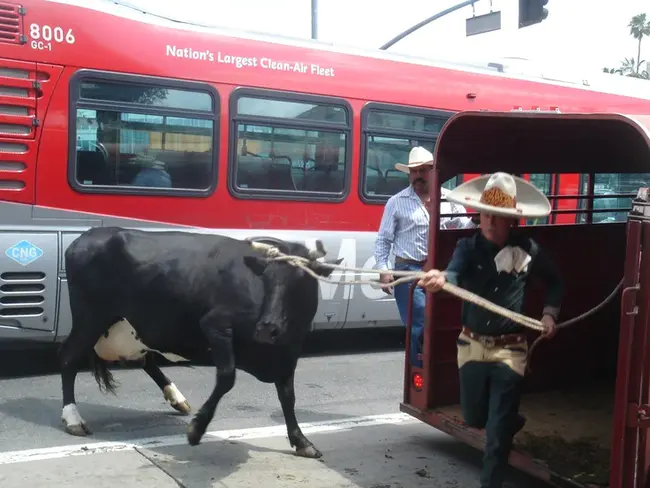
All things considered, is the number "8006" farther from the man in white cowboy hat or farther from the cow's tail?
the man in white cowboy hat

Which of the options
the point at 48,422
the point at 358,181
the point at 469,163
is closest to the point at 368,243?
the point at 358,181

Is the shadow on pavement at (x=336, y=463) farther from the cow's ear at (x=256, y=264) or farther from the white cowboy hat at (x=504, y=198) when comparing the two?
the white cowboy hat at (x=504, y=198)

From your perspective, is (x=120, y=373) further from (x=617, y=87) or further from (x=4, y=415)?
(x=617, y=87)

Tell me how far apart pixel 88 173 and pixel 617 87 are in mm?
7274

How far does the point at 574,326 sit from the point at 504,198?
2.49 meters

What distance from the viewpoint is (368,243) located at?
8594mm

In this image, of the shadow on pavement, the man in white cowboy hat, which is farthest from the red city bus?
the shadow on pavement

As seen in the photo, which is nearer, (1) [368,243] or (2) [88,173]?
(2) [88,173]

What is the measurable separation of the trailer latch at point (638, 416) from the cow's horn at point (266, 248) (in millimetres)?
2162

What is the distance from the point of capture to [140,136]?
7.45 metres

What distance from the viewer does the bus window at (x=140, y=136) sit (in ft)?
23.6

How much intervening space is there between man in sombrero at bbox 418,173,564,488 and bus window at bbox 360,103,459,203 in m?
4.42

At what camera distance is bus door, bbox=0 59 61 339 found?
6.84m

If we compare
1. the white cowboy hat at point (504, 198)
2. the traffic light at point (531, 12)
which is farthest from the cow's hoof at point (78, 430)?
the traffic light at point (531, 12)
